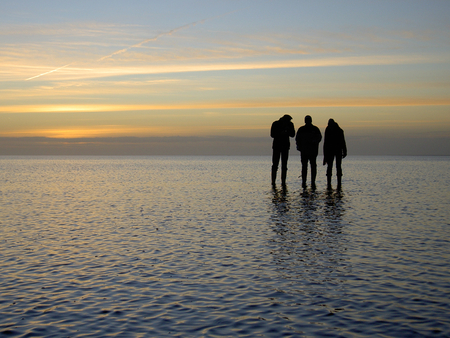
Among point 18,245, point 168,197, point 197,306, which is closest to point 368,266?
point 197,306

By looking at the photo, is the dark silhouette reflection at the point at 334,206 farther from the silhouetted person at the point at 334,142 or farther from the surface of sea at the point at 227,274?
the silhouetted person at the point at 334,142

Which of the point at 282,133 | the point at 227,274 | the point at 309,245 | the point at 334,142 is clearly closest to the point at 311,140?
the point at 334,142

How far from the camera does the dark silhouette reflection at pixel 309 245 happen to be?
7374mm

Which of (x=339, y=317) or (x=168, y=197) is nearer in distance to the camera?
(x=339, y=317)

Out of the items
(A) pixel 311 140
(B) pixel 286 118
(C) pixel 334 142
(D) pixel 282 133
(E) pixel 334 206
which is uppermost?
(B) pixel 286 118

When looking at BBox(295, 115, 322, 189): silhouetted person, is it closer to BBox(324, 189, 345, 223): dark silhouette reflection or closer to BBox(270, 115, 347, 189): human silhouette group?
BBox(270, 115, 347, 189): human silhouette group

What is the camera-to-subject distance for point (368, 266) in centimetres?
823

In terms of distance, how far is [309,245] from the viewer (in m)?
9.97

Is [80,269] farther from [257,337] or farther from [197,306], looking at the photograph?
[257,337]

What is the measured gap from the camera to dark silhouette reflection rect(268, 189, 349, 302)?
7.37m

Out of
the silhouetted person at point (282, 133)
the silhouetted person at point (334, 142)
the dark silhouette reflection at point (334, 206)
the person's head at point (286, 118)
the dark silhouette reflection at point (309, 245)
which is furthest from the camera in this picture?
the person's head at point (286, 118)

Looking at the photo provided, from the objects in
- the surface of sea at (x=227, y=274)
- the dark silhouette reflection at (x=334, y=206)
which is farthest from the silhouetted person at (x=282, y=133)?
the surface of sea at (x=227, y=274)

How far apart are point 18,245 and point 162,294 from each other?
15.8 ft

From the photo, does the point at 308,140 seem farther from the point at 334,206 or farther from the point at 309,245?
the point at 309,245
